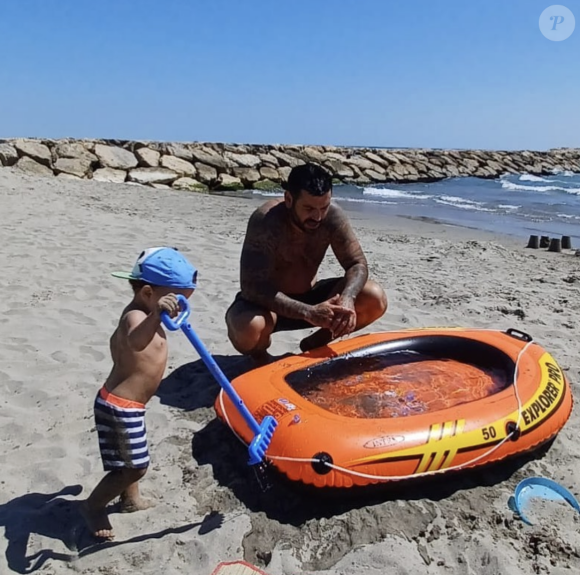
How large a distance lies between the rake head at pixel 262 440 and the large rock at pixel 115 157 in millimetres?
16595

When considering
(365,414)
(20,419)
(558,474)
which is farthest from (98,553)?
(558,474)

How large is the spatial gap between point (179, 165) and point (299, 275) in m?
16.6

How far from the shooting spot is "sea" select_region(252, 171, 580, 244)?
13745 mm

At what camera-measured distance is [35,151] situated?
56.0 ft

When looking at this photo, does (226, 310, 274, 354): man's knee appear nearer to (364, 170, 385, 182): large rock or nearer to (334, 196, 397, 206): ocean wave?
(334, 196, 397, 206): ocean wave

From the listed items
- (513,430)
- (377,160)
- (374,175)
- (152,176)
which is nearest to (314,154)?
(374,175)

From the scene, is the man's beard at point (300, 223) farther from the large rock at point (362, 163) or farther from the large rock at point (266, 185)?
the large rock at point (362, 163)

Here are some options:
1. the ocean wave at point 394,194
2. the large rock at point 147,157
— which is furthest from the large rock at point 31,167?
the ocean wave at point 394,194

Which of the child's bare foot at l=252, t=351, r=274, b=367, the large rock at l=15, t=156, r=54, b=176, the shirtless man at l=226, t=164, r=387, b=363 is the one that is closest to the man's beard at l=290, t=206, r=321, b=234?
the shirtless man at l=226, t=164, r=387, b=363

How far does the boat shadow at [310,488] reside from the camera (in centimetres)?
261

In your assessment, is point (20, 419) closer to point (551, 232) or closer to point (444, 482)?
point (444, 482)

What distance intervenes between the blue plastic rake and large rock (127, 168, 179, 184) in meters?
15.9

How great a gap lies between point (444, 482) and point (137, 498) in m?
1.35

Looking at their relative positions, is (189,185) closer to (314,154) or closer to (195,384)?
(314,154)
